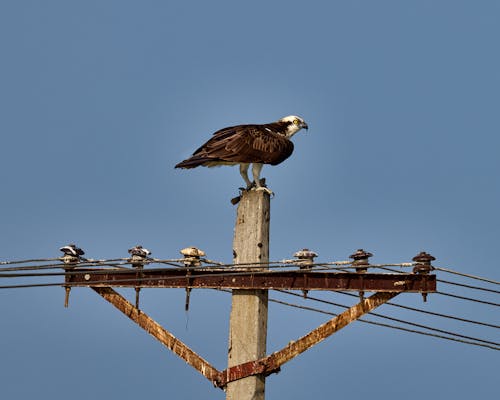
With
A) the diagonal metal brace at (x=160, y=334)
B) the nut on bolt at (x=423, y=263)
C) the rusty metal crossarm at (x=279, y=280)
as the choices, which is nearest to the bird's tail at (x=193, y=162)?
the rusty metal crossarm at (x=279, y=280)

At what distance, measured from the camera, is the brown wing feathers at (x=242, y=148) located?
16844 millimetres

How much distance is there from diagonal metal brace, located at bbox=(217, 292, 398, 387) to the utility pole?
0.30ft

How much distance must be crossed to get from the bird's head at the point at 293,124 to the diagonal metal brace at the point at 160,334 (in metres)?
4.19

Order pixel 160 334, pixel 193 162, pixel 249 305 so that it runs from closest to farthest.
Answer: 1. pixel 249 305
2. pixel 160 334
3. pixel 193 162

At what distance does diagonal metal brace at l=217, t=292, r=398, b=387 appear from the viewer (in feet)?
49.6

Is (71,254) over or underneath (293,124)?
underneath

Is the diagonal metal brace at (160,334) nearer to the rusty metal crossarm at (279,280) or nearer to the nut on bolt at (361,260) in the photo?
the rusty metal crossarm at (279,280)

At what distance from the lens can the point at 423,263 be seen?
588 inches

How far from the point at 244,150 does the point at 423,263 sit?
11.8 feet

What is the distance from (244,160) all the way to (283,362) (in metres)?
3.42

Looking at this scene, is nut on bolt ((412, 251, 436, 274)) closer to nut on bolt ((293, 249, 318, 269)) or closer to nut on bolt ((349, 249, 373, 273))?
nut on bolt ((349, 249, 373, 273))

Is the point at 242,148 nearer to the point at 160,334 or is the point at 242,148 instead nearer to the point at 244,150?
the point at 244,150

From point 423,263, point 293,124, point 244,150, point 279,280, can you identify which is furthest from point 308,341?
point 293,124

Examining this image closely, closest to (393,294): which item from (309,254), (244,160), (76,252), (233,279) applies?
(309,254)
